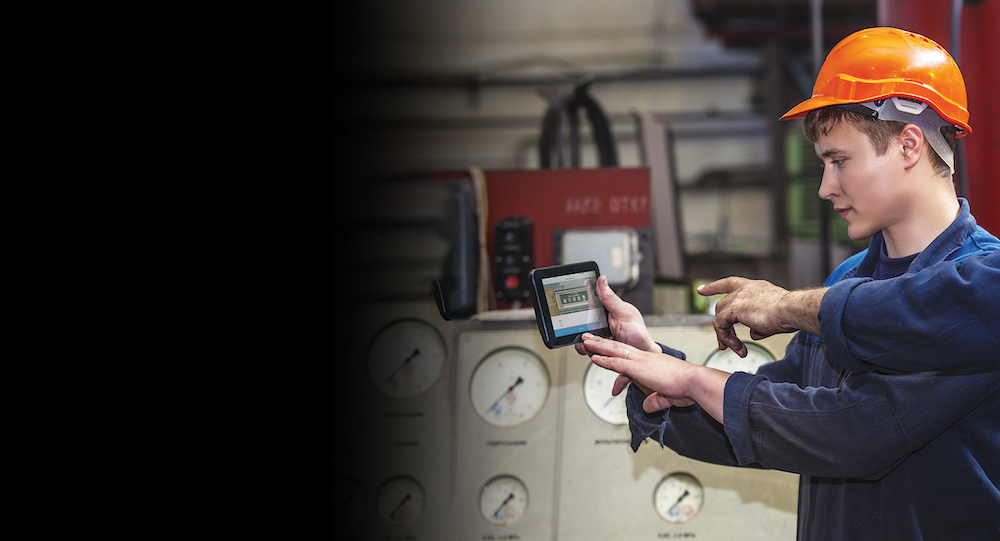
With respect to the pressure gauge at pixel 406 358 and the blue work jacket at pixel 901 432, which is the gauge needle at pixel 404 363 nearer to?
the pressure gauge at pixel 406 358

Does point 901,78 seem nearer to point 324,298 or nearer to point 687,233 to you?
point 324,298

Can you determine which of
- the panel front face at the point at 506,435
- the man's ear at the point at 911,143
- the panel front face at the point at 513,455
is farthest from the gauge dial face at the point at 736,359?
the man's ear at the point at 911,143

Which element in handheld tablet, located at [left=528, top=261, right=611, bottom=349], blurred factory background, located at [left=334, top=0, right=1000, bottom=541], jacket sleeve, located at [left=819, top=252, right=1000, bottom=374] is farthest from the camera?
blurred factory background, located at [left=334, top=0, right=1000, bottom=541]

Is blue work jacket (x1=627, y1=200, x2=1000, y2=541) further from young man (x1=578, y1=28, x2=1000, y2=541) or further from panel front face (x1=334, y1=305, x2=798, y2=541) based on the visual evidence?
panel front face (x1=334, y1=305, x2=798, y2=541)

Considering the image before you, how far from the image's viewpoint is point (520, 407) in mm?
1479

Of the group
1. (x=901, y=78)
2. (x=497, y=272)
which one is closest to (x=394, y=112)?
(x=497, y=272)

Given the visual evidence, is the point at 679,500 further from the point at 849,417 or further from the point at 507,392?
the point at 849,417

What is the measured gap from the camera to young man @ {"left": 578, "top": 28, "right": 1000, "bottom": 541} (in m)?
0.74

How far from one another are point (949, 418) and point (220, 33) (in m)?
0.87

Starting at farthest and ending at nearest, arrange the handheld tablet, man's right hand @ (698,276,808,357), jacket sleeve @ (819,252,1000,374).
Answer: the handheld tablet
man's right hand @ (698,276,808,357)
jacket sleeve @ (819,252,1000,374)

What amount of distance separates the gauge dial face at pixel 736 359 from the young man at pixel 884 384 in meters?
0.53

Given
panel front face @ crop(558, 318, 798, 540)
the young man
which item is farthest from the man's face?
panel front face @ crop(558, 318, 798, 540)

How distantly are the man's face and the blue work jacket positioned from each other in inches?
2.6

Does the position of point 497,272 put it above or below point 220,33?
below
